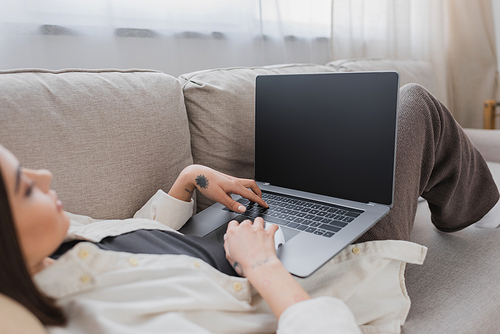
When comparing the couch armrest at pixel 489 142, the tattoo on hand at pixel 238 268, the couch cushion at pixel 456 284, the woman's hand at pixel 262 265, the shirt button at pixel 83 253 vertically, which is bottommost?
the couch cushion at pixel 456 284

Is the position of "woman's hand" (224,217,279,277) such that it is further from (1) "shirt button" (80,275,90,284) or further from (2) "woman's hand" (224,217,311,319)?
(1) "shirt button" (80,275,90,284)

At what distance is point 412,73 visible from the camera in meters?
1.97

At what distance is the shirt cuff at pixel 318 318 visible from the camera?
1.61 feet

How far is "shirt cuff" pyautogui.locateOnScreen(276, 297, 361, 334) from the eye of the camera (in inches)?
19.3

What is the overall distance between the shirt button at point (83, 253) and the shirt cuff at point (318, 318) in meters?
0.28

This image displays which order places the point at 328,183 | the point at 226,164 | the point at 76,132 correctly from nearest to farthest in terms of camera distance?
the point at 76,132, the point at 328,183, the point at 226,164

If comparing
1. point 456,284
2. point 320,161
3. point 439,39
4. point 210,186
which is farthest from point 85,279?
point 439,39

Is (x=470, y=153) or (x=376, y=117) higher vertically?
(x=376, y=117)

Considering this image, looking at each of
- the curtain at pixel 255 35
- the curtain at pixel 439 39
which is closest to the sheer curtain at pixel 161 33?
the curtain at pixel 255 35

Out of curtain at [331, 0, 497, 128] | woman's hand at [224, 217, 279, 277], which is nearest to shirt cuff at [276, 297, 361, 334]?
woman's hand at [224, 217, 279, 277]

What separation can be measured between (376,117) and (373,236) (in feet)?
0.83

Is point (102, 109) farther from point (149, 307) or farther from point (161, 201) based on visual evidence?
point (149, 307)

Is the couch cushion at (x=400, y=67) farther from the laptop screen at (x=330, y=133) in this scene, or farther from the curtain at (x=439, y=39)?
the laptop screen at (x=330, y=133)

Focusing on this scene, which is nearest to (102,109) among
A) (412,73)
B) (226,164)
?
(226,164)
